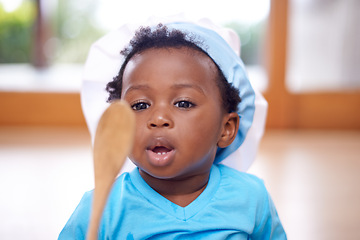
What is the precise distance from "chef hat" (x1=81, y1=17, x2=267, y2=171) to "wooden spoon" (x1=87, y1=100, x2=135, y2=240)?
0.25 metres

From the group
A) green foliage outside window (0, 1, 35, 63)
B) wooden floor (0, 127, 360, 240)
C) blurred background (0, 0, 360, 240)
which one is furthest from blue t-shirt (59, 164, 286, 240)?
green foliage outside window (0, 1, 35, 63)

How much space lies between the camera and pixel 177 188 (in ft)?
1.98

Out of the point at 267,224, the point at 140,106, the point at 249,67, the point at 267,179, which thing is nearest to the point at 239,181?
the point at 267,224

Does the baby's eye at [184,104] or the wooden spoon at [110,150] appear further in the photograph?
the baby's eye at [184,104]

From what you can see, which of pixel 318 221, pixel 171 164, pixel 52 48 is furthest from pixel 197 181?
pixel 52 48

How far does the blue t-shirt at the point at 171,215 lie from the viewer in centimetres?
57

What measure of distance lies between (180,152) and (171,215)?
82 mm

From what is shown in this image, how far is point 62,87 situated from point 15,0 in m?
0.40

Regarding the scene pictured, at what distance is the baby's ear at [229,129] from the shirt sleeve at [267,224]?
0.29ft

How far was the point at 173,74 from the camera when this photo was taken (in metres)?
0.57

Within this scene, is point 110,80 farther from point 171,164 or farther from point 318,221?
point 318,221

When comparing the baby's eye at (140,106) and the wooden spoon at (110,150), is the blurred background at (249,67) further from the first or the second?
the wooden spoon at (110,150)

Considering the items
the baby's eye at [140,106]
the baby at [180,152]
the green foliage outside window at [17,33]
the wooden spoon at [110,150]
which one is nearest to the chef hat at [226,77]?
the baby at [180,152]

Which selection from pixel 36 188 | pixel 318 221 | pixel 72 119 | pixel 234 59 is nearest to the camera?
pixel 234 59
